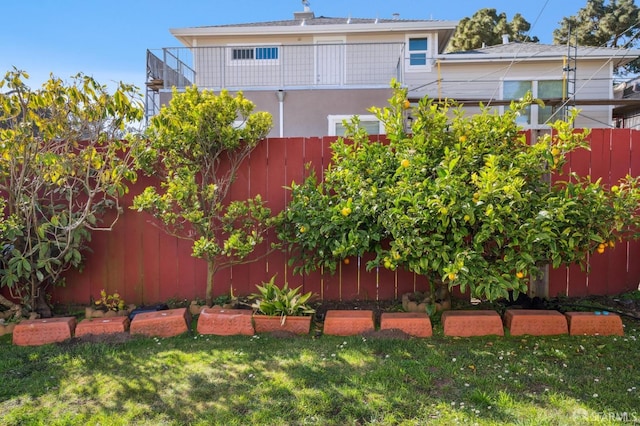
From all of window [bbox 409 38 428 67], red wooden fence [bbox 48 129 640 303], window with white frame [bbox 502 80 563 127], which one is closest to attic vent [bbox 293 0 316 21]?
window [bbox 409 38 428 67]

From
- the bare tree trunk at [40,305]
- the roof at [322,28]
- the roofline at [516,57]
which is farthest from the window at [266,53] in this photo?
the bare tree trunk at [40,305]

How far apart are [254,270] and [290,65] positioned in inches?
388

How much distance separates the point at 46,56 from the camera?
9.76m

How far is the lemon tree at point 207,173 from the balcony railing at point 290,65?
8.54 metres

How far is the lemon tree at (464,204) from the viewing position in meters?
3.25

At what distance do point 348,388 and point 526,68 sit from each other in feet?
42.4

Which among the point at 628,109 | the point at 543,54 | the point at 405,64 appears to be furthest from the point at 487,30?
the point at 405,64

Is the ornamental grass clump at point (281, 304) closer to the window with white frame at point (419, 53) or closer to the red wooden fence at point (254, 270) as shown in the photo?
the red wooden fence at point (254, 270)

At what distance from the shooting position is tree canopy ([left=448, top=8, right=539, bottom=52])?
24.5 meters

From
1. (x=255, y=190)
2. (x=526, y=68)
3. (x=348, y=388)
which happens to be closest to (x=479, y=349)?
(x=348, y=388)

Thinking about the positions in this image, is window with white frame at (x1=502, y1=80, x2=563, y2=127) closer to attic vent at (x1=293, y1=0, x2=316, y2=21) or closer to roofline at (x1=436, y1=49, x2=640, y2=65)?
roofline at (x1=436, y1=49, x2=640, y2=65)

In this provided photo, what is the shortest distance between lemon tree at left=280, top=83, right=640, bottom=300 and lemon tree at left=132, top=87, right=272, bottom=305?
2.12ft

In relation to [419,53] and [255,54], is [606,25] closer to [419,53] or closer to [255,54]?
[419,53]

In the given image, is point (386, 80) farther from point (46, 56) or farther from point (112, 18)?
point (46, 56)
